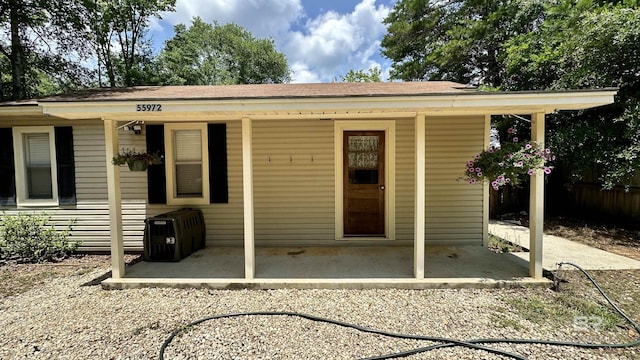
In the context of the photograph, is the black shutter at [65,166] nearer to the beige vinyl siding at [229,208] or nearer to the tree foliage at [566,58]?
the beige vinyl siding at [229,208]

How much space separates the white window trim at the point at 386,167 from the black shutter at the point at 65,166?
14.5 feet

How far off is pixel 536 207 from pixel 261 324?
346 cm

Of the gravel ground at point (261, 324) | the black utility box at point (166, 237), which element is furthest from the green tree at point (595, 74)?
the black utility box at point (166, 237)

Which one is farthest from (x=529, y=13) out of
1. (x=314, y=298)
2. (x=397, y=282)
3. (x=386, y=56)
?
(x=314, y=298)

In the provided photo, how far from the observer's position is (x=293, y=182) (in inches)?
202

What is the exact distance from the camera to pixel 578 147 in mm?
6520

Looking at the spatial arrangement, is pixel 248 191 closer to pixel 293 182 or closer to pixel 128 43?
pixel 293 182

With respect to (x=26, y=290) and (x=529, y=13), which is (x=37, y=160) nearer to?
(x=26, y=290)

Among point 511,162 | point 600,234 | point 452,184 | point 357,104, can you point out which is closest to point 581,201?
point 600,234

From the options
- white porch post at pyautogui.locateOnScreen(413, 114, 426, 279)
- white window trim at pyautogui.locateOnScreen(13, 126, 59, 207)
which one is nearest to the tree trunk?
white window trim at pyautogui.locateOnScreen(13, 126, 59, 207)

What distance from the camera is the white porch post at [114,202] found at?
360cm

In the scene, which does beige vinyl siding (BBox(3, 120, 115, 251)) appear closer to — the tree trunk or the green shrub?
the green shrub

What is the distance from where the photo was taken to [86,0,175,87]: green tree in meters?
13.1

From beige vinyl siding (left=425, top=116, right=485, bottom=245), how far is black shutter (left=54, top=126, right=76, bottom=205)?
6.01 meters
